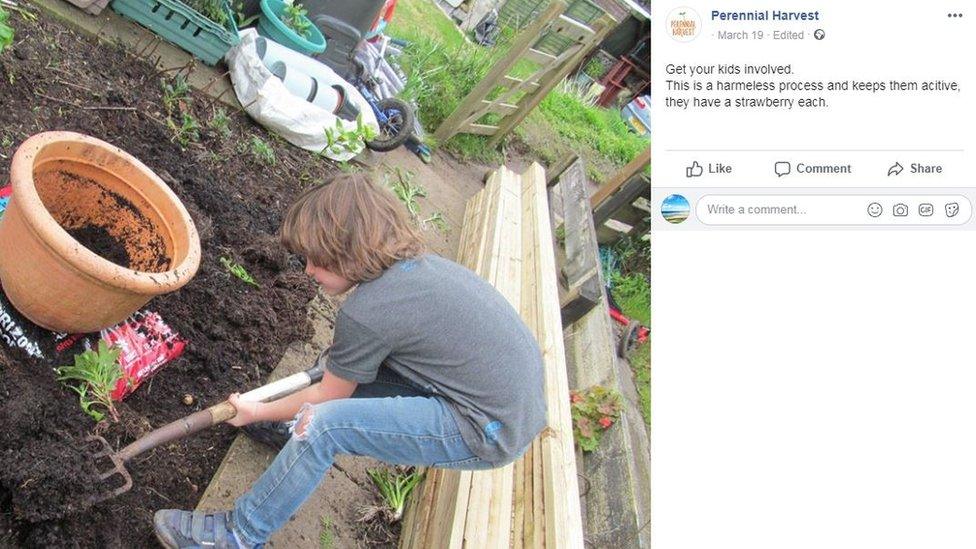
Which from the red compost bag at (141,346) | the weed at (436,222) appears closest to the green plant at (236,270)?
the red compost bag at (141,346)

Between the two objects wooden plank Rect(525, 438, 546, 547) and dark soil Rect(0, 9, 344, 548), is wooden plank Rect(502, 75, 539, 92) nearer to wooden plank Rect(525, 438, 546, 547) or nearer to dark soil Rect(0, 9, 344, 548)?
dark soil Rect(0, 9, 344, 548)

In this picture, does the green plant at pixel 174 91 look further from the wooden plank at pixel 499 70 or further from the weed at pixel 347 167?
the wooden plank at pixel 499 70

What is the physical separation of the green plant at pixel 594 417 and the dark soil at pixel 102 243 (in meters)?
2.20

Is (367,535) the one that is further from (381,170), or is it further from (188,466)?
(381,170)
